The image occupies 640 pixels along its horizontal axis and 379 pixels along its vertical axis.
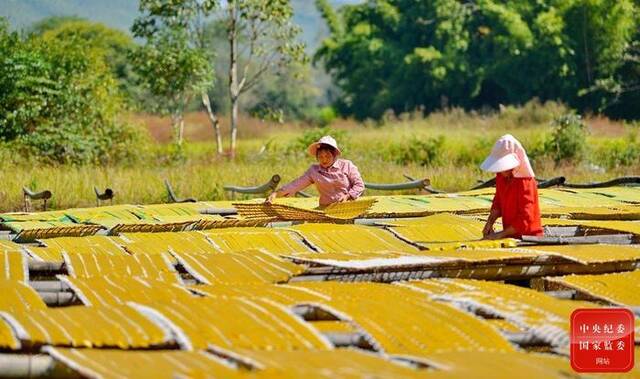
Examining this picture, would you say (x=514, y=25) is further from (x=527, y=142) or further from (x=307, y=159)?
(x=307, y=159)

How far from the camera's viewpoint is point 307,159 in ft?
56.1

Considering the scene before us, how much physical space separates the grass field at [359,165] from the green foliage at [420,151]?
15 mm

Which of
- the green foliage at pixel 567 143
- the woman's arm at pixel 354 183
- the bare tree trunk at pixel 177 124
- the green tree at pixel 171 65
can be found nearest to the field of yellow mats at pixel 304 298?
the woman's arm at pixel 354 183

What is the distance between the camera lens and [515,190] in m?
5.82

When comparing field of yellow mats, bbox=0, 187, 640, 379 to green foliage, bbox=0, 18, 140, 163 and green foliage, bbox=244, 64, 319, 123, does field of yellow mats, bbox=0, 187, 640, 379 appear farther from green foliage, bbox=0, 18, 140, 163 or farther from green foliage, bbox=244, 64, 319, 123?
green foliage, bbox=244, 64, 319, 123

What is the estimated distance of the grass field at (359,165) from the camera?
41.6 ft

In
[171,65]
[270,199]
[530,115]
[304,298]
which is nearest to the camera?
[304,298]

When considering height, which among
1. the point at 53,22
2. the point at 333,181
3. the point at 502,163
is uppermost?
the point at 53,22

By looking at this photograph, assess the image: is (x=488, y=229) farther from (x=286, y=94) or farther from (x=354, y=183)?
(x=286, y=94)

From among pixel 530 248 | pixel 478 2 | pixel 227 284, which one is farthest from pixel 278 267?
pixel 478 2

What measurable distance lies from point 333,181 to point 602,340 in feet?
14.2

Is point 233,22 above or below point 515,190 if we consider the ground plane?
above

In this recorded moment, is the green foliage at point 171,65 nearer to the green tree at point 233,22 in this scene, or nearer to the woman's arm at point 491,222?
the green tree at point 233,22

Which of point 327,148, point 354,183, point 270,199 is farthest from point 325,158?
point 270,199
